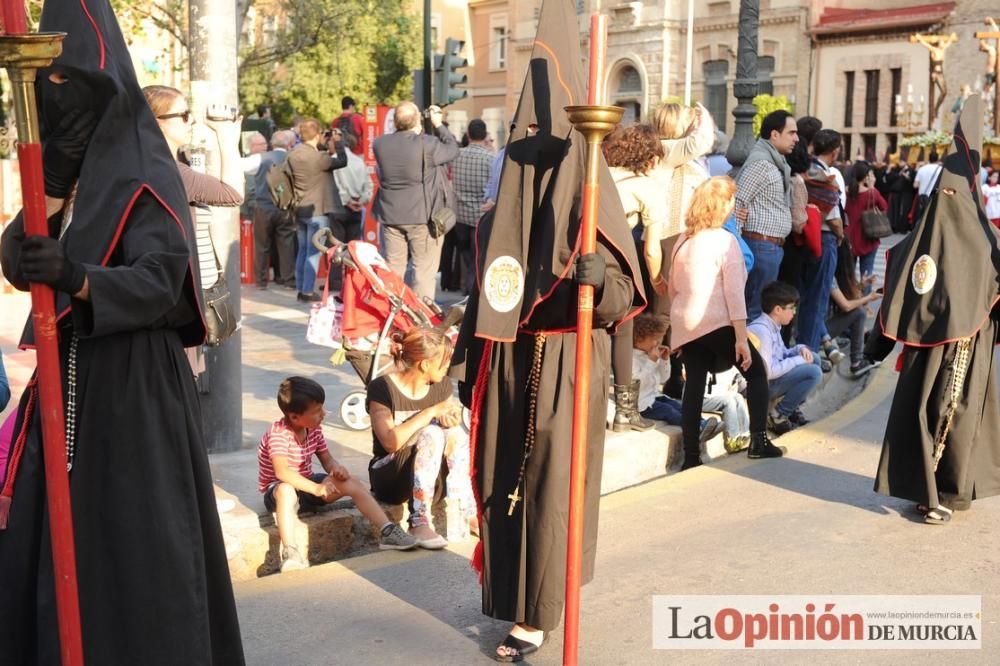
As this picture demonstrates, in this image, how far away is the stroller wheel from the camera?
8.04 metres

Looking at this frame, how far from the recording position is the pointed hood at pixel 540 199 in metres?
4.35

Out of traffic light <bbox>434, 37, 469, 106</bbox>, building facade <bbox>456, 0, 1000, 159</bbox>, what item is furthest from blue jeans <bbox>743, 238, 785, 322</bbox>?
building facade <bbox>456, 0, 1000, 159</bbox>

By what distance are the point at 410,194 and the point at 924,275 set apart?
21.6ft

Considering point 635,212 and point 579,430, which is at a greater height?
point 635,212

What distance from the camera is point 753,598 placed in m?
5.31

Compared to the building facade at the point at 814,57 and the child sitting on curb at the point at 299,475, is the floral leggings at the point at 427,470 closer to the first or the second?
the child sitting on curb at the point at 299,475

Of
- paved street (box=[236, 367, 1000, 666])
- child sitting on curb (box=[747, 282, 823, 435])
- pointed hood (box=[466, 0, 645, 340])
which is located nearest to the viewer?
pointed hood (box=[466, 0, 645, 340])

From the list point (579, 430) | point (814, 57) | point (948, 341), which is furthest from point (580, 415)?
point (814, 57)

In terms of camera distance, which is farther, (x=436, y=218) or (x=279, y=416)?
(x=436, y=218)

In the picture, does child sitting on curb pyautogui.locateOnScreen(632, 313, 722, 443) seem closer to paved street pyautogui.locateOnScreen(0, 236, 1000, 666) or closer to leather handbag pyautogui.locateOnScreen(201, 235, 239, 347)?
paved street pyautogui.locateOnScreen(0, 236, 1000, 666)

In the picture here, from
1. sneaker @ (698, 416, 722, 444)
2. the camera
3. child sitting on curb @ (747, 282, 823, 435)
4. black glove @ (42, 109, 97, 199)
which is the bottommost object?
sneaker @ (698, 416, 722, 444)

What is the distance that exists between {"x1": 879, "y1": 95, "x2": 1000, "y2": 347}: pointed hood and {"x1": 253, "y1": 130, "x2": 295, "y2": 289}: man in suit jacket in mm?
9843

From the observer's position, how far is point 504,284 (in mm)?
4391

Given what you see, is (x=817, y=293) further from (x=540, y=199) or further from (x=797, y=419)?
(x=540, y=199)
